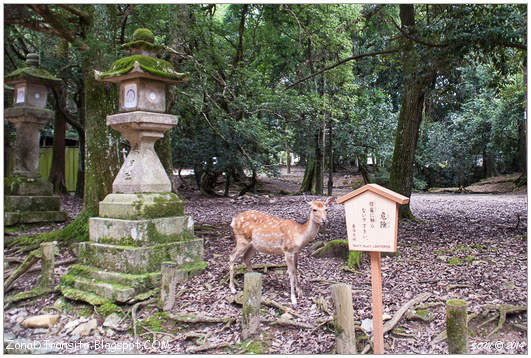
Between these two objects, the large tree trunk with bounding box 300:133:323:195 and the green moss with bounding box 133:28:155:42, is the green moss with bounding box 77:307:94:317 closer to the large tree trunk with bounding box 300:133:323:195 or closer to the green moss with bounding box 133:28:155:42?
the green moss with bounding box 133:28:155:42

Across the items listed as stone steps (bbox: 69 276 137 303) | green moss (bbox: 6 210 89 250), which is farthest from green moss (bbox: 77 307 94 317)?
green moss (bbox: 6 210 89 250)

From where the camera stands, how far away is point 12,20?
25.8ft

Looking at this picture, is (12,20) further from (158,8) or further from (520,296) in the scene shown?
(520,296)

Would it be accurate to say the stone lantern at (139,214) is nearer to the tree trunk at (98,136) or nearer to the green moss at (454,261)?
the tree trunk at (98,136)

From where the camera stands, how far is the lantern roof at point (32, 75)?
9.75m

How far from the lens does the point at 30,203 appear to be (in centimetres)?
976

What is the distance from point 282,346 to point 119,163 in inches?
183

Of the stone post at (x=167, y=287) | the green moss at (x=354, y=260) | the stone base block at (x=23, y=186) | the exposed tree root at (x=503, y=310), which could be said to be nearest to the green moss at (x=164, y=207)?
the stone post at (x=167, y=287)

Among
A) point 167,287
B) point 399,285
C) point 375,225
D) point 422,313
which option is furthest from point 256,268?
point 375,225

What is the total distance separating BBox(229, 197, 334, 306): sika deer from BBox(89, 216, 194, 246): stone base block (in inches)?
33.3

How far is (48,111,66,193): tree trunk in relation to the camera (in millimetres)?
15258

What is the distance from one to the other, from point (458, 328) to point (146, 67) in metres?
4.66

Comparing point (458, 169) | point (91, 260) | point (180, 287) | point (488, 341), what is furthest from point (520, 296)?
point (458, 169)

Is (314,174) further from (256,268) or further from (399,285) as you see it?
(399,285)
